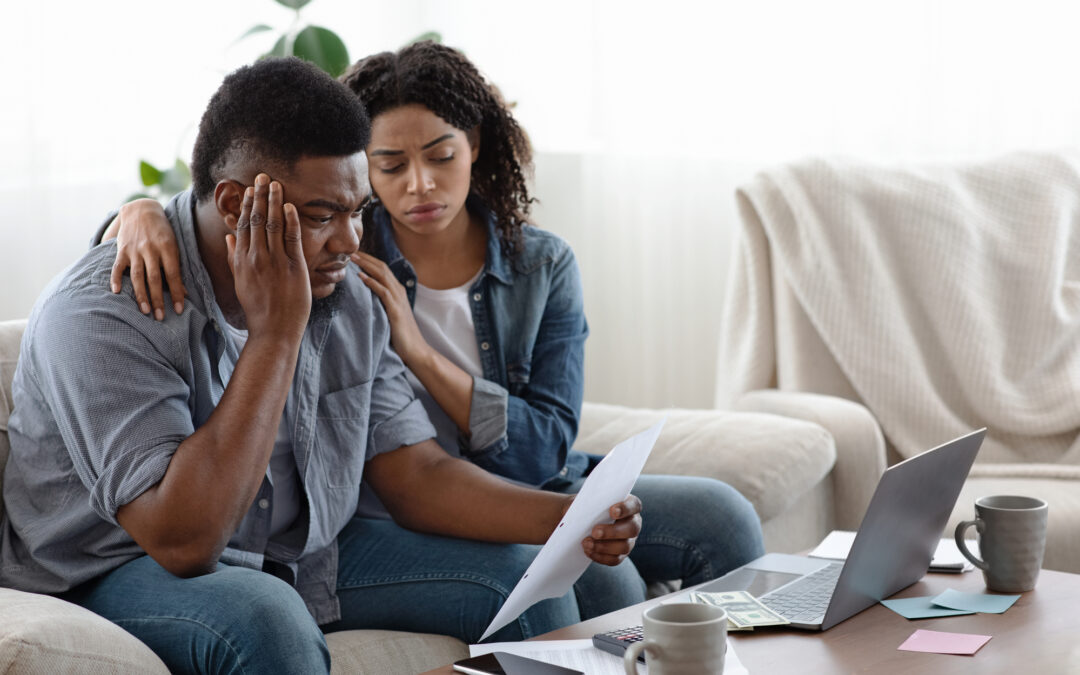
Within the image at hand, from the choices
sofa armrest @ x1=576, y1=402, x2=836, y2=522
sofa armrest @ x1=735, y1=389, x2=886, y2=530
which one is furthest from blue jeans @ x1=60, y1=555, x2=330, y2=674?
sofa armrest @ x1=735, y1=389, x2=886, y2=530

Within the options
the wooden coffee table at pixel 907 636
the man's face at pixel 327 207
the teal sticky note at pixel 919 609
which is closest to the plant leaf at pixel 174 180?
the man's face at pixel 327 207

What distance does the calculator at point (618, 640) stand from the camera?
101cm

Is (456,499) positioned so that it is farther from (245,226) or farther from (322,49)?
(322,49)

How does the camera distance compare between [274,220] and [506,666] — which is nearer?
[506,666]

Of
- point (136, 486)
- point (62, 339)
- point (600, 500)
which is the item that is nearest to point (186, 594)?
point (136, 486)

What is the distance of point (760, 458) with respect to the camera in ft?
5.80

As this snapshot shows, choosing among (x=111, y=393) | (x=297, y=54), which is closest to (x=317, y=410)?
(x=111, y=393)

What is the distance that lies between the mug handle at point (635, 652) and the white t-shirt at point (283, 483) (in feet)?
2.03

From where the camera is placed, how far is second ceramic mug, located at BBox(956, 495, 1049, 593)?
1.15 m

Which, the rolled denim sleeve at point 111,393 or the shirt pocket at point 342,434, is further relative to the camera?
the shirt pocket at point 342,434

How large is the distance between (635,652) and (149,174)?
6.20ft

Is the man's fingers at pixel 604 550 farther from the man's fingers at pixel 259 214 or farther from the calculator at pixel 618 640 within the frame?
the man's fingers at pixel 259 214

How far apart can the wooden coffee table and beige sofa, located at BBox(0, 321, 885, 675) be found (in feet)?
0.81

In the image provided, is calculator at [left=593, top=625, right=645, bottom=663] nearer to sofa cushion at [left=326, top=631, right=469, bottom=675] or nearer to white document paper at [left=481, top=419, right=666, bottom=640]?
white document paper at [left=481, top=419, right=666, bottom=640]
